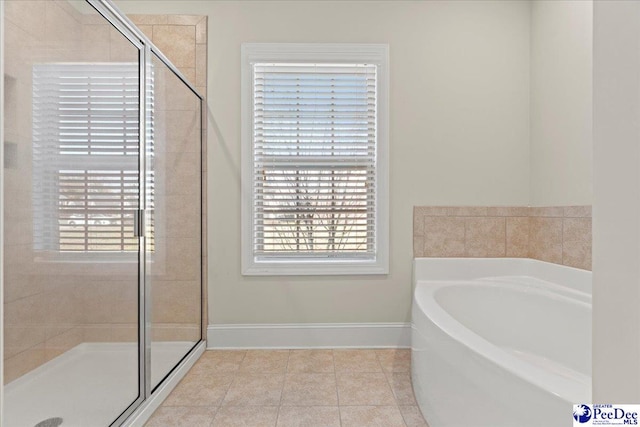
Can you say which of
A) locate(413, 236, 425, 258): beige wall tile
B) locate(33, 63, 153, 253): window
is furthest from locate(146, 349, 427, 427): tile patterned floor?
locate(33, 63, 153, 253): window

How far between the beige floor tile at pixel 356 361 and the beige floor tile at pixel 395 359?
0.04m

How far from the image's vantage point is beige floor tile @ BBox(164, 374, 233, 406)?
203 centimetres

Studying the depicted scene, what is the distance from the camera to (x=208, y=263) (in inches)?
110

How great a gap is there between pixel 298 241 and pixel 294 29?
4.91 ft

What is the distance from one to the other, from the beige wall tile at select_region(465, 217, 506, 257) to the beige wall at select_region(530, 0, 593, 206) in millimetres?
299

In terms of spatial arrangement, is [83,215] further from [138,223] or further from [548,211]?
[548,211]

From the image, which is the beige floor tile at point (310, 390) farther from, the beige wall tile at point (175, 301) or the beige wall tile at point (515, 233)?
the beige wall tile at point (515, 233)

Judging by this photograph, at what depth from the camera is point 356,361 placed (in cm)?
255

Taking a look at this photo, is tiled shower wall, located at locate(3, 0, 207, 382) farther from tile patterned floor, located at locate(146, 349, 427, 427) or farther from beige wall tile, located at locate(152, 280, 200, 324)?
tile patterned floor, located at locate(146, 349, 427, 427)

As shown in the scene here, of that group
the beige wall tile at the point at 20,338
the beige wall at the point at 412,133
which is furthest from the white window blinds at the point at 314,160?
the beige wall tile at the point at 20,338

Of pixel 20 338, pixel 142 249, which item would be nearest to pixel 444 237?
pixel 142 249

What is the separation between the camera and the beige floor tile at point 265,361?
2.42 meters

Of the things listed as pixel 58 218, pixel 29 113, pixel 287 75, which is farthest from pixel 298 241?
pixel 29 113

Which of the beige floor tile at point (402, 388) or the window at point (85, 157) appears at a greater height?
the window at point (85, 157)
